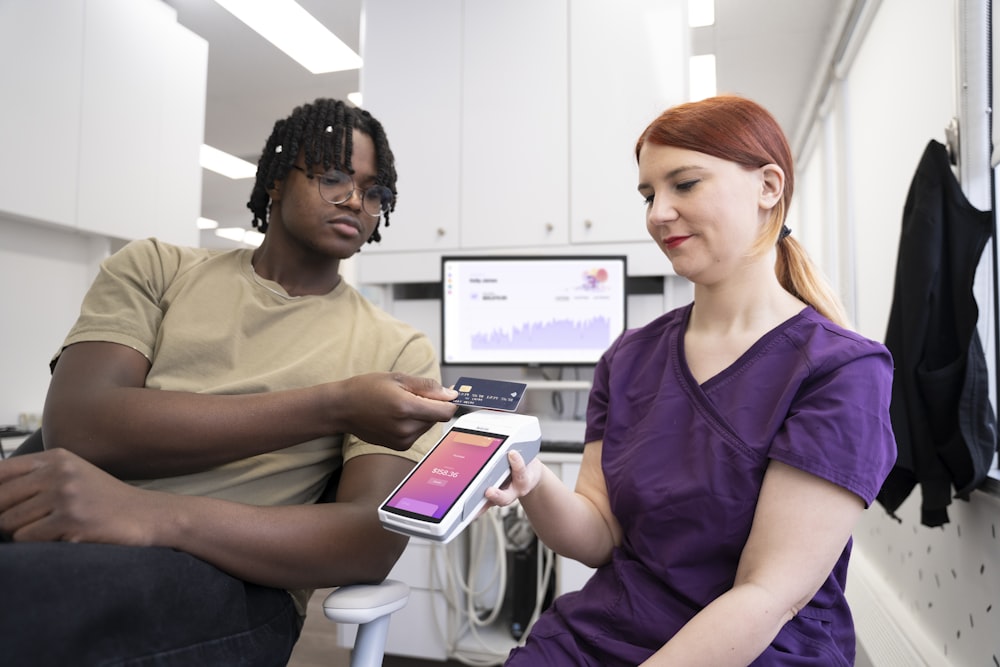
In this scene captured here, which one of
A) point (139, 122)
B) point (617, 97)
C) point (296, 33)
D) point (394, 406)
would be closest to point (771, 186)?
point (394, 406)

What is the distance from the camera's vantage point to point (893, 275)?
2.78 meters

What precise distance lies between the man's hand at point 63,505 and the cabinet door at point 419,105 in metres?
1.98

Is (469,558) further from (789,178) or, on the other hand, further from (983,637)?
(789,178)

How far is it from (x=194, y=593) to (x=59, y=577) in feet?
0.49

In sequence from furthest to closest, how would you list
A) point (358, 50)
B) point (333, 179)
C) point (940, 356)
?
point (358, 50) → point (940, 356) → point (333, 179)

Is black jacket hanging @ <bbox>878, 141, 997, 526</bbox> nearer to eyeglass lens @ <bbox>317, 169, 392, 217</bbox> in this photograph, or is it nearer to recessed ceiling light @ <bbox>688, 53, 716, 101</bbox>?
eyeglass lens @ <bbox>317, 169, 392, 217</bbox>

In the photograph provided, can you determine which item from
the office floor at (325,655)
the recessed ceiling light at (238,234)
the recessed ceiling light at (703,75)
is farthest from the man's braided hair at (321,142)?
the recessed ceiling light at (238,234)

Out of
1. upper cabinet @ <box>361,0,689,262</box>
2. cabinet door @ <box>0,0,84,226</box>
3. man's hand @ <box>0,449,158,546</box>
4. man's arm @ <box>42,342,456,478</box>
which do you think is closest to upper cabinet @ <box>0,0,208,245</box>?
cabinet door @ <box>0,0,84,226</box>

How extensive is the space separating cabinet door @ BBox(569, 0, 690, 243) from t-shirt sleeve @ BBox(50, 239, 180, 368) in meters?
1.68

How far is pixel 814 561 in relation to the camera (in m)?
0.76

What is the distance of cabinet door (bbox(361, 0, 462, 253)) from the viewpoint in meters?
2.69

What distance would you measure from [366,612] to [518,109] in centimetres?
220

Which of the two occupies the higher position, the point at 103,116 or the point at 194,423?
the point at 103,116

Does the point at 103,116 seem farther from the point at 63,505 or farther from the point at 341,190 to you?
the point at 63,505
